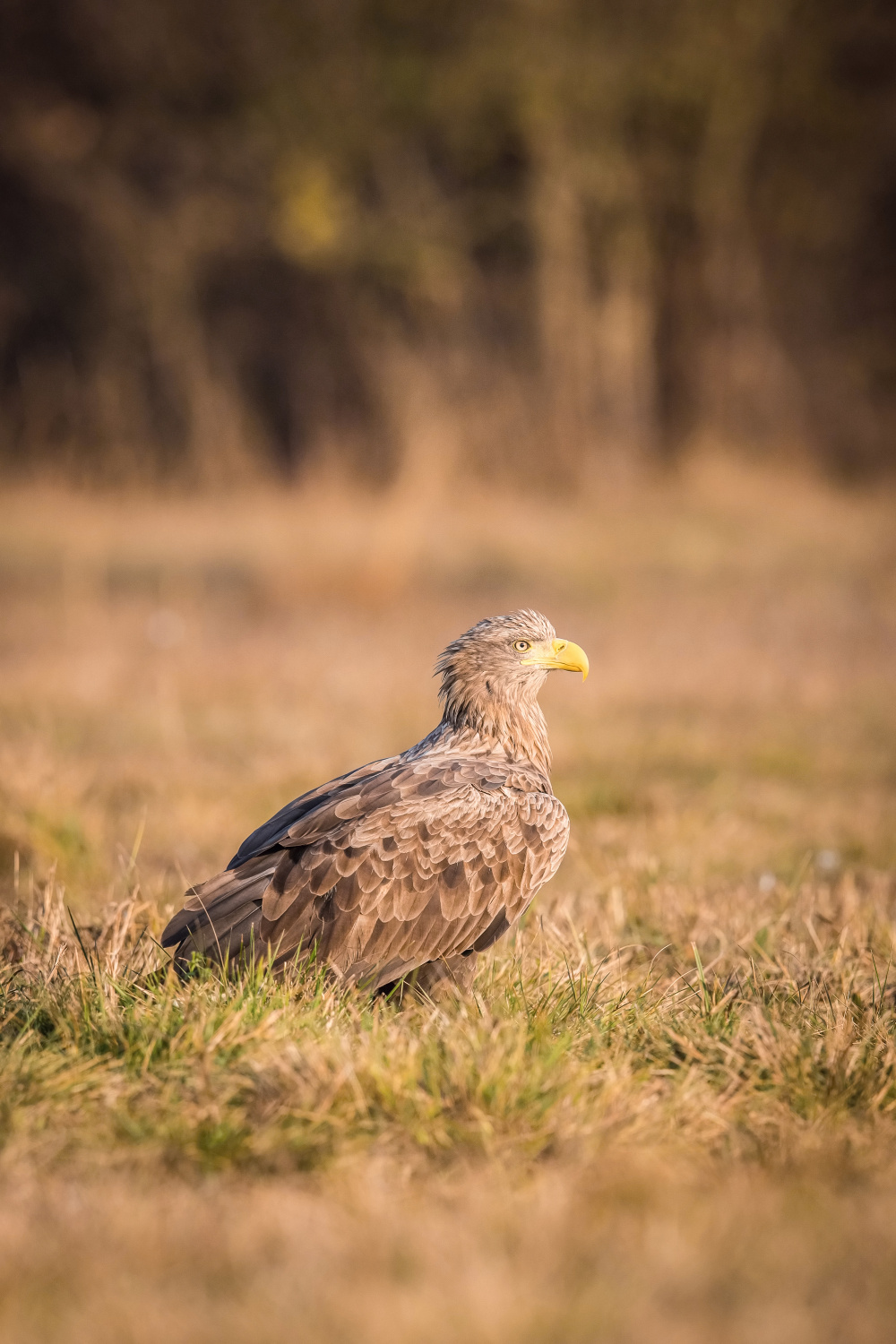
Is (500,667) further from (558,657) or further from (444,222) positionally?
(444,222)

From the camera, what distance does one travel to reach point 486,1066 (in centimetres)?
303

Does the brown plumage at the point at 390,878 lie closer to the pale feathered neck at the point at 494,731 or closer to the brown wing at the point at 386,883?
the brown wing at the point at 386,883

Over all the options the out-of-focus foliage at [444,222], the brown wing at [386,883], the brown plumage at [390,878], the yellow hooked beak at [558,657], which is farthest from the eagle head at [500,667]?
the out-of-focus foliage at [444,222]


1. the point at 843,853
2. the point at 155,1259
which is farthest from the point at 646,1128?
the point at 843,853

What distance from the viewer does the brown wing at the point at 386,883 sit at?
151 inches

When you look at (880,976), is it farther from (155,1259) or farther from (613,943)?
(155,1259)

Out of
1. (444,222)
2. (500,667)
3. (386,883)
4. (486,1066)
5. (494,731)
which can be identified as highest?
(444,222)

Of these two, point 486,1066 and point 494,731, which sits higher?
point 494,731

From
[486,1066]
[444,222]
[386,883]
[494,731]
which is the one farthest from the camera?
[444,222]

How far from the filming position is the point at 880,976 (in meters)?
4.21

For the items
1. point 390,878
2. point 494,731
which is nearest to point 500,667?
point 494,731

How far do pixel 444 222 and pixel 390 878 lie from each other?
16.7 meters

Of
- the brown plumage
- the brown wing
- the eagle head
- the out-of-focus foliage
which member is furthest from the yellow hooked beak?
the out-of-focus foliage

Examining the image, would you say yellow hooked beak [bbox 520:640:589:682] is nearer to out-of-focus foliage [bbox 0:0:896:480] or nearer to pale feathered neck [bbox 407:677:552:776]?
pale feathered neck [bbox 407:677:552:776]
